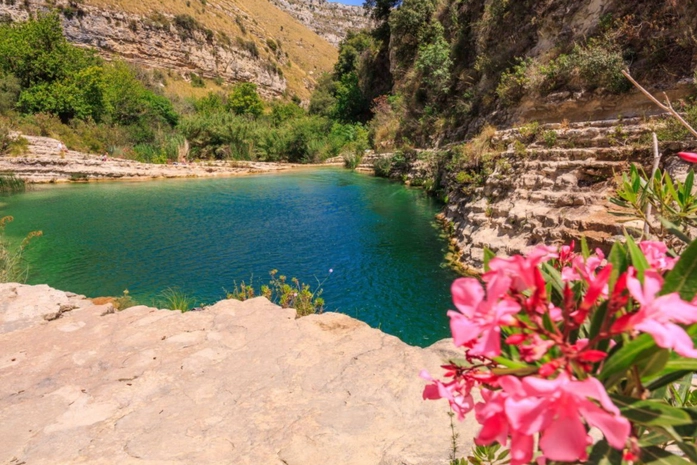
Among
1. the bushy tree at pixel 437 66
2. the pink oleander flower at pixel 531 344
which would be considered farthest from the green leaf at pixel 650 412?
the bushy tree at pixel 437 66

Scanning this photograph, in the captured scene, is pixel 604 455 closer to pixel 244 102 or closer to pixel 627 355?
pixel 627 355

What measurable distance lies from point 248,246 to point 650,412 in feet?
26.3

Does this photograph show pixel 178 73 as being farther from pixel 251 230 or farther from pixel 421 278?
pixel 421 278

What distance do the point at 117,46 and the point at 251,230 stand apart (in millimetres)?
43706

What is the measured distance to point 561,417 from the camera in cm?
42

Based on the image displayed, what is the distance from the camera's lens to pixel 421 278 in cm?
627

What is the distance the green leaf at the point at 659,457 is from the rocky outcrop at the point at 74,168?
21210 millimetres

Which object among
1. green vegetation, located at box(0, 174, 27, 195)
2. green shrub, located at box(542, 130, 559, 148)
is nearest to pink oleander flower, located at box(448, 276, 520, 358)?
green shrub, located at box(542, 130, 559, 148)

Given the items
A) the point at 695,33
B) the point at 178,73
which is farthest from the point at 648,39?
the point at 178,73

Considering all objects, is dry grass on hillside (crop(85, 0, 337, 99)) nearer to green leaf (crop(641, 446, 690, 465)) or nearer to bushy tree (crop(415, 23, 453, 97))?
bushy tree (crop(415, 23, 453, 97))

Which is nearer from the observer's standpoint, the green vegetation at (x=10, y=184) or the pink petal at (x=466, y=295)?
the pink petal at (x=466, y=295)

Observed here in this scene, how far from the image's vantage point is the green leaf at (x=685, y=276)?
1.79 feet

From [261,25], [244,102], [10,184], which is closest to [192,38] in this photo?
[244,102]

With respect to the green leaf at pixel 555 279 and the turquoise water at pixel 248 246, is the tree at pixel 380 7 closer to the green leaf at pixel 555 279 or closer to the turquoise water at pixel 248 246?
the turquoise water at pixel 248 246
